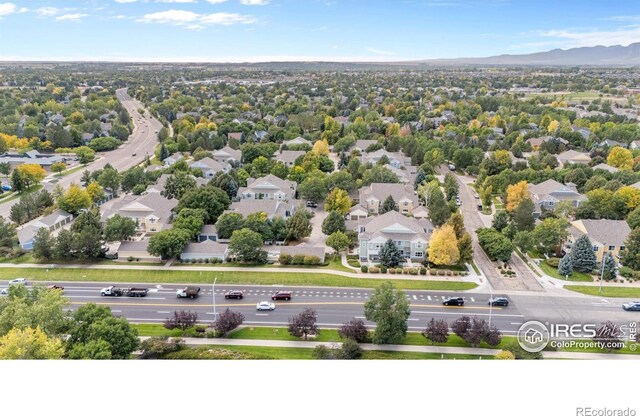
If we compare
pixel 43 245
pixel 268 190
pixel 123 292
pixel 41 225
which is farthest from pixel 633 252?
pixel 41 225

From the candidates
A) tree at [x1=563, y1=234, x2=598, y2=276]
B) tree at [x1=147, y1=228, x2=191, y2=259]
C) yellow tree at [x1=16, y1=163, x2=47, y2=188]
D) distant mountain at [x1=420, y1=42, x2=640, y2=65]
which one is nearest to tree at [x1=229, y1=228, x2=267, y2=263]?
tree at [x1=147, y1=228, x2=191, y2=259]

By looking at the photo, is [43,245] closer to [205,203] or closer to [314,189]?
[205,203]

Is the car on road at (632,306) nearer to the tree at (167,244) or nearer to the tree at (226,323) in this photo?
the tree at (226,323)

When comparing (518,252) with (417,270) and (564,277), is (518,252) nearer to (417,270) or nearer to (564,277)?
(564,277)
